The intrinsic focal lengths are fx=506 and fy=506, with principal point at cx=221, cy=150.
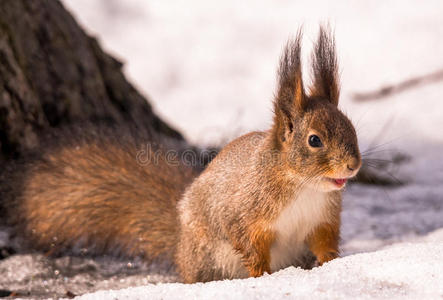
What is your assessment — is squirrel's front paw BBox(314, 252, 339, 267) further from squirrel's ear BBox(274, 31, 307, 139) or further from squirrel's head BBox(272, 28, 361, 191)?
squirrel's ear BBox(274, 31, 307, 139)

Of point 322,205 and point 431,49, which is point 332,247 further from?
point 431,49

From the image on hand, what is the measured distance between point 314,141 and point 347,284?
1.68ft

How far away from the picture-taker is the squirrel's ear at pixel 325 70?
190 cm

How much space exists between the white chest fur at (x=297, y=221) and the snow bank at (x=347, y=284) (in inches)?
7.8

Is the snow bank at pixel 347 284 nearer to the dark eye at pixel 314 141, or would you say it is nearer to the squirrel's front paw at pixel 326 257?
the squirrel's front paw at pixel 326 257

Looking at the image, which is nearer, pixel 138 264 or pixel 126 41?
pixel 138 264

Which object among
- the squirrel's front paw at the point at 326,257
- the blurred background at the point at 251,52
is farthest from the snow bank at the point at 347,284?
the blurred background at the point at 251,52

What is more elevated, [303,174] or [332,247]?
[303,174]

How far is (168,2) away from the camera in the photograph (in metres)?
9.01

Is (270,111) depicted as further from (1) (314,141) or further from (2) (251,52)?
(2) (251,52)

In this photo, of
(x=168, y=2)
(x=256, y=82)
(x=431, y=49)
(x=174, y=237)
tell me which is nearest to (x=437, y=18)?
(x=431, y=49)

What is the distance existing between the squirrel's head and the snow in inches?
3.8

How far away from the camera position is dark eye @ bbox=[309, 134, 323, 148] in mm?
1793

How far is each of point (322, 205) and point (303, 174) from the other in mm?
191
